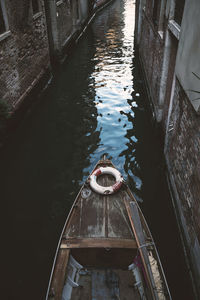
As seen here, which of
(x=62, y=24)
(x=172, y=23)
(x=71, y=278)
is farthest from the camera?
(x=62, y=24)

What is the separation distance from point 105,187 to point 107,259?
55.2 inches

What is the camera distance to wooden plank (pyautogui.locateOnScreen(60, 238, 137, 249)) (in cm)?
411

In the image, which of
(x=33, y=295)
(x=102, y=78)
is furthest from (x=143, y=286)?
(x=102, y=78)

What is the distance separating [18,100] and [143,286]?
691 centimetres

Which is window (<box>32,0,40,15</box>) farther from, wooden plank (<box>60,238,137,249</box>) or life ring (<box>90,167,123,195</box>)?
wooden plank (<box>60,238,137,249</box>)

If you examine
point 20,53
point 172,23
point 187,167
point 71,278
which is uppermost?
point 172,23

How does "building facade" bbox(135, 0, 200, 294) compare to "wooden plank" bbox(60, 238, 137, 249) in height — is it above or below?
above

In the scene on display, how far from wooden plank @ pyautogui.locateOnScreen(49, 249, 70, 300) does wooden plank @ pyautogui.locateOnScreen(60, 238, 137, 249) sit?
0.12m

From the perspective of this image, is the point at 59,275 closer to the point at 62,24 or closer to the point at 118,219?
the point at 118,219

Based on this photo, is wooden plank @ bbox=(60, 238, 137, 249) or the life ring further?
the life ring

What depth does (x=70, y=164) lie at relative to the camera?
23.3 ft

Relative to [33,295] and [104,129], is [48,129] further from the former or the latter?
[33,295]

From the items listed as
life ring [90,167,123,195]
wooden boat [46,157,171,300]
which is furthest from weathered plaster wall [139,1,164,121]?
wooden boat [46,157,171,300]

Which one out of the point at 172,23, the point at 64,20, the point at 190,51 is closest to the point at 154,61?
the point at 172,23
